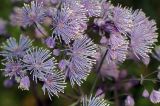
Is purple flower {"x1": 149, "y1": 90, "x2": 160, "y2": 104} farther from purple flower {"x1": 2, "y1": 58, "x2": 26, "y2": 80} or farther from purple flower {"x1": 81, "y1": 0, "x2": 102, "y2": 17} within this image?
purple flower {"x1": 2, "y1": 58, "x2": 26, "y2": 80}

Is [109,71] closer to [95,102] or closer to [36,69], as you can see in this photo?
[95,102]

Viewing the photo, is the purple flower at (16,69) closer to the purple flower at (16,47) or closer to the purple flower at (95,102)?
the purple flower at (16,47)

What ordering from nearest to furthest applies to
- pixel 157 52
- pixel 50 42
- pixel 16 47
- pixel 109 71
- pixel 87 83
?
1. pixel 50 42
2. pixel 16 47
3. pixel 157 52
4. pixel 109 71
5. pixel 87 83

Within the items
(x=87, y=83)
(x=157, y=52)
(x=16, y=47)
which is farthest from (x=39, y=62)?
(x=87, y=83)

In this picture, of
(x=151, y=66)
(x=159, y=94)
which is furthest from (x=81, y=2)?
(x=151, y=66)

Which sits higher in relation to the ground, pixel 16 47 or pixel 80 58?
pixel 16 47

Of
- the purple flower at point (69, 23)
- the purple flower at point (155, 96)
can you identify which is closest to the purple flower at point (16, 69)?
the purple flower at point (69, 23)
